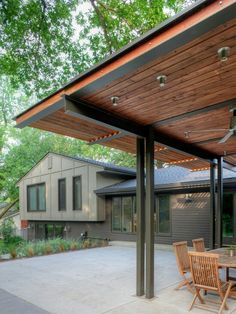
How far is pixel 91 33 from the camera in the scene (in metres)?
9.72

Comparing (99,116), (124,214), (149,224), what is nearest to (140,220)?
(149,224)

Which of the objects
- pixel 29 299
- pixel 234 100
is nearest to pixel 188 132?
pixel 234 100

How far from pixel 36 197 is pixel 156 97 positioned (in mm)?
15388

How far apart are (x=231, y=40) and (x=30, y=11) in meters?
7.51

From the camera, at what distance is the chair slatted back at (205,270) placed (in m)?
4.39

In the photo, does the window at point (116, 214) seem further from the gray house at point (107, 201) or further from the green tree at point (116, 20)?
the green tree at point (116, 20)

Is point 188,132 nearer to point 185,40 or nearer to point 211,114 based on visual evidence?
point 211,114

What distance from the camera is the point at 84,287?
6.02 meters

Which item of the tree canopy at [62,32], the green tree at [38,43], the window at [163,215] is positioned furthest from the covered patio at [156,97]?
the window at [163,215]

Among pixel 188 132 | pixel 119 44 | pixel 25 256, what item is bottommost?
pixel 25 256

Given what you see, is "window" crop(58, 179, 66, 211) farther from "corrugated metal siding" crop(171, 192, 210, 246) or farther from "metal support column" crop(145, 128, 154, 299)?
"metal support column" crop(145, 128, 154, 299)

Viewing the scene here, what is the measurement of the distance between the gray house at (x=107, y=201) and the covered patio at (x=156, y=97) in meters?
4.16

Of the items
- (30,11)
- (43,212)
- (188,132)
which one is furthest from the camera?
(43,212)

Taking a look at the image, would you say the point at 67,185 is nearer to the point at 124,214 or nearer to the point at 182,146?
the point at 124,214
